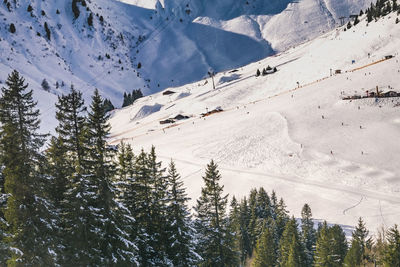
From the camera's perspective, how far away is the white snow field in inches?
1572

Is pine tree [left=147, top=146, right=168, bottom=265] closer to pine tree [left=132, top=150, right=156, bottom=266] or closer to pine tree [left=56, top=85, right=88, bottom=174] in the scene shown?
pine tree [left=132, top=150, right=156, bottom=266]

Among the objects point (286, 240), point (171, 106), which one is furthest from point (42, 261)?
point (171, 106)

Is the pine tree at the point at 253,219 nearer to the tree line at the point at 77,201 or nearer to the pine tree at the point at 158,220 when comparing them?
the tree line at the point at 77,201

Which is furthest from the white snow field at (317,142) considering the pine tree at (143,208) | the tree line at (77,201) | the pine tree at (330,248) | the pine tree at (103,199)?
the pine tree at (103,199)

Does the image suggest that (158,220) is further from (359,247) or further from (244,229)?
(244,229)

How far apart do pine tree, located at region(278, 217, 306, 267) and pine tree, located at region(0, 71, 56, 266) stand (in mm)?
19269

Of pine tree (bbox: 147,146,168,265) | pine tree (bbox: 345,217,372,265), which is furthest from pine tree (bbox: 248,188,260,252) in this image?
pine tree (bbox: 147,146,168,265)

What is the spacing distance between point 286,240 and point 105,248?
62.1 ft

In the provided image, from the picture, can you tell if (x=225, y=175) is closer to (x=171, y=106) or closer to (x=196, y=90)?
(x=171, y=106)

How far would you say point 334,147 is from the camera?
5022cm

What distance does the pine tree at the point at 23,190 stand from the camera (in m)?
15.6

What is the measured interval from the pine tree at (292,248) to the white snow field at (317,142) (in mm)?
7438

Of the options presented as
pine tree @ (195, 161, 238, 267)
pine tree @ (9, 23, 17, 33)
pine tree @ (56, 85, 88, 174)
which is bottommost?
pine tree @ (195, 161, 238, 267)

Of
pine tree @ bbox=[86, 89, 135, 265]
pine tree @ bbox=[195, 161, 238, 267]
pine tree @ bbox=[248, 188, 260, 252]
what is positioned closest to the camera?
pine tree @ bbox=[86, 89, 135, 265]
